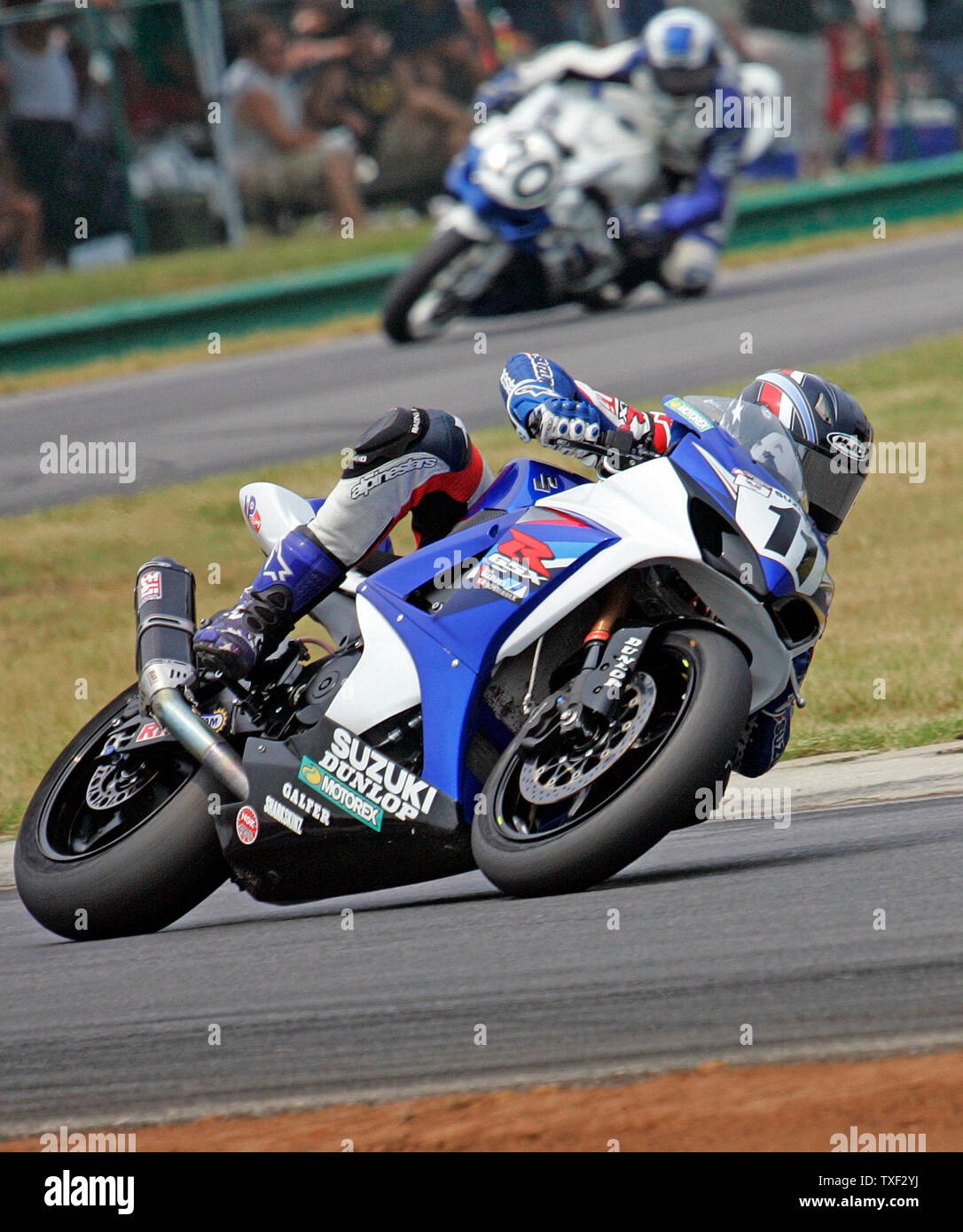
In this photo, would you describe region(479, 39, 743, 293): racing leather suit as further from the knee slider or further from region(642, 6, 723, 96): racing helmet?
the knee slider

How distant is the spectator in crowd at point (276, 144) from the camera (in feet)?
49.1

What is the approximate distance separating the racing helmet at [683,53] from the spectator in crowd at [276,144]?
2.55m

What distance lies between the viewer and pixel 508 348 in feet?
47.3

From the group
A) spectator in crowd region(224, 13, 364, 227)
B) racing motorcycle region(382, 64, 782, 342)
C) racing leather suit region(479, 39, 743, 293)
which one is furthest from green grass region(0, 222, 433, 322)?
racing leather suit region(479, 39, 743, 293)

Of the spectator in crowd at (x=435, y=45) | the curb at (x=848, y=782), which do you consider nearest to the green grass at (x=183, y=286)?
the spectator in crowd at (x=435, y=45)

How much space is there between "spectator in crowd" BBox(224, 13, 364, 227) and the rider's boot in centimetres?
1088

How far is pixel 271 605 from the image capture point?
4.82 metres

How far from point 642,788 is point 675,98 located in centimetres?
1156


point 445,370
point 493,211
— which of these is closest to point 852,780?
point 445,370

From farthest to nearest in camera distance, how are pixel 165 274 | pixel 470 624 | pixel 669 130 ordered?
pixel 165 274, pixel 669 130, pixel 470 624

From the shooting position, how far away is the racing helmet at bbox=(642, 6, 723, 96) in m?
14.5

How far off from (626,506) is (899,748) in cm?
205

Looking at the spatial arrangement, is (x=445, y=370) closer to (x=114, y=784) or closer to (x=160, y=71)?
(x=160, y=71)
